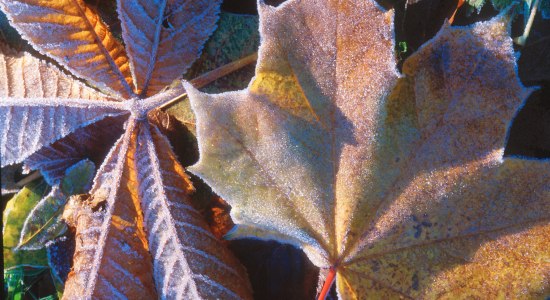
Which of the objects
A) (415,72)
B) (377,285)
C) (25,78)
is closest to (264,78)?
(415,72)

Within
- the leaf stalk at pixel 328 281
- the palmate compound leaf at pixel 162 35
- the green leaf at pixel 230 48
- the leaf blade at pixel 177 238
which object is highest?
the palmate compound leaf at pixel 162 35

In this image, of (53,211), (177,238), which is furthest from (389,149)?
(53,211)

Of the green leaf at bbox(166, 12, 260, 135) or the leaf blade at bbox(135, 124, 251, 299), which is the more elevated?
the green leaf at bbox(166, 12, 260, 135)

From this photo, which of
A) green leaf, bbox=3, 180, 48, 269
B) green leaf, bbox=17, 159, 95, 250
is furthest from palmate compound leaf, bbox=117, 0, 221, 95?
green leaf, bbox=3, 180, 48, 269

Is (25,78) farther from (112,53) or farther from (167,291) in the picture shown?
(167,291)

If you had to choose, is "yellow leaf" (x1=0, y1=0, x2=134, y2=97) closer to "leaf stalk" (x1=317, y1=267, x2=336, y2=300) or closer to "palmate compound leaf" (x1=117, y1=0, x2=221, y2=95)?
"palmate compound leaf" (x1=117, y1=0, x2=221, y2=95)

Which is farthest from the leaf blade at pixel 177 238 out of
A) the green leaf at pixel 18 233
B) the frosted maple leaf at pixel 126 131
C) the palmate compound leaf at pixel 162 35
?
the green leaf at pixel 18 233

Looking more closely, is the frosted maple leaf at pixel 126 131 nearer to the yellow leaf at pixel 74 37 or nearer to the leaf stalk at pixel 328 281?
the yellow leaf at pixel 74 37
